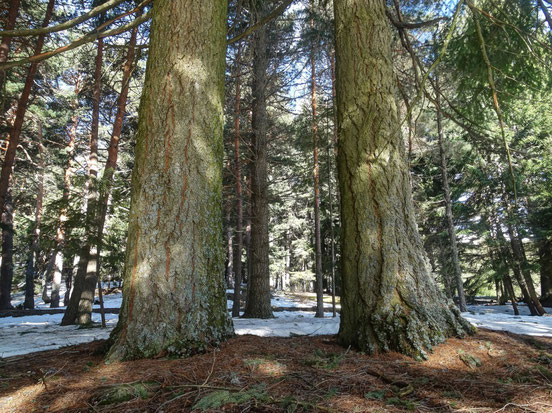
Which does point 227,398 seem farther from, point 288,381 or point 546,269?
point 546,269

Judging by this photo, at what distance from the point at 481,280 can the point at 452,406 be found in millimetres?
15664

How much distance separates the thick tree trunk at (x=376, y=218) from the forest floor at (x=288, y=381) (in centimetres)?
25

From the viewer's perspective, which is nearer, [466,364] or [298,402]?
[298,402]

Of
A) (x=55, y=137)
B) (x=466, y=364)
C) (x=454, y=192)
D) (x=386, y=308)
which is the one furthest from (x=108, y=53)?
(x=454, y=192)

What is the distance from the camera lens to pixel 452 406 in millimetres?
1554

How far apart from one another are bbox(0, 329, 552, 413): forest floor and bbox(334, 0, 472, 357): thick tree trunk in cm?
25

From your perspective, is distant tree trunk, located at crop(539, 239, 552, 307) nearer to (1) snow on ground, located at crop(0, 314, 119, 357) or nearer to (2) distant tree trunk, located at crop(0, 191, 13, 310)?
(1) snow on ground, located at crop(0, 314, 119, 357)

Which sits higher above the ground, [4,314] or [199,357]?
[199,357]

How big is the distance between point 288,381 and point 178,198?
5.72ft

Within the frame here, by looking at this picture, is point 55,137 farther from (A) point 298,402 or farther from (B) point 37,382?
(A) point 298,402

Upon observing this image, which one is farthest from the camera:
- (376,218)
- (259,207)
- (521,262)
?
(521,262)

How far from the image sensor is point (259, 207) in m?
9.49

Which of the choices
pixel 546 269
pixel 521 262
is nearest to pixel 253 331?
pixel 521 262

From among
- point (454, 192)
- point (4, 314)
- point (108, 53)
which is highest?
point (108, 53)
